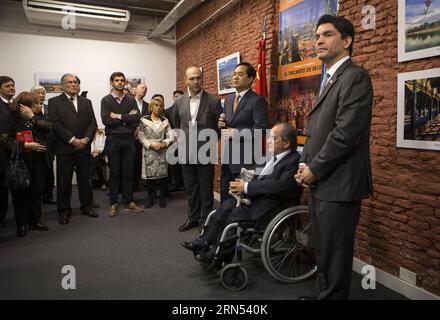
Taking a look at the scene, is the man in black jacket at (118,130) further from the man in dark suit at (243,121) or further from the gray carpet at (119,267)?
the man in dark suit at (243,121)

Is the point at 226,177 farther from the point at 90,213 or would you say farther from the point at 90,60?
the point at 90,60

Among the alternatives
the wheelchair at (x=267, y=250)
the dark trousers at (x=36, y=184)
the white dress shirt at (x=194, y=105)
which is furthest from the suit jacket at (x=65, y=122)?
the wheelchair at (x=267, y=250)

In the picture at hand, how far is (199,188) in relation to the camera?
3.82 m

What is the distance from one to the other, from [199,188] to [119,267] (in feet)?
4.22

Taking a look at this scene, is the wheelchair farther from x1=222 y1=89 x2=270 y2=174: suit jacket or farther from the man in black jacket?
the man in black jacket

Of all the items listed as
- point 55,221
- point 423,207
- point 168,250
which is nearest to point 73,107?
point 55,221

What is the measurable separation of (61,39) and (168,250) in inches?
221

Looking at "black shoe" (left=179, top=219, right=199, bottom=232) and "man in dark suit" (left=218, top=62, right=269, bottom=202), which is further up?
"man in dark suit" (left=218, top=62, right=269, bottom=202)

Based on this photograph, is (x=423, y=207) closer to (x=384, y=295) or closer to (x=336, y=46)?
(x=384, y=295)

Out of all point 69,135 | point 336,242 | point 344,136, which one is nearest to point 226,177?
point 336,242

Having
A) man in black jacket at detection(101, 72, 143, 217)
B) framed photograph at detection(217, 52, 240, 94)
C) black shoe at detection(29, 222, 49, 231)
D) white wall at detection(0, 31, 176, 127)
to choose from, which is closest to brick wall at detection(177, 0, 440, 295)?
framed photograph at detection(217, 52, 240, 94)

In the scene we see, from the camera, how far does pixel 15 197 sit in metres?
3.47

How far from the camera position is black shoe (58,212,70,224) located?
158 inches

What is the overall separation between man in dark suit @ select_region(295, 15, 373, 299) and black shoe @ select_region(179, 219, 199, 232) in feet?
6.73
